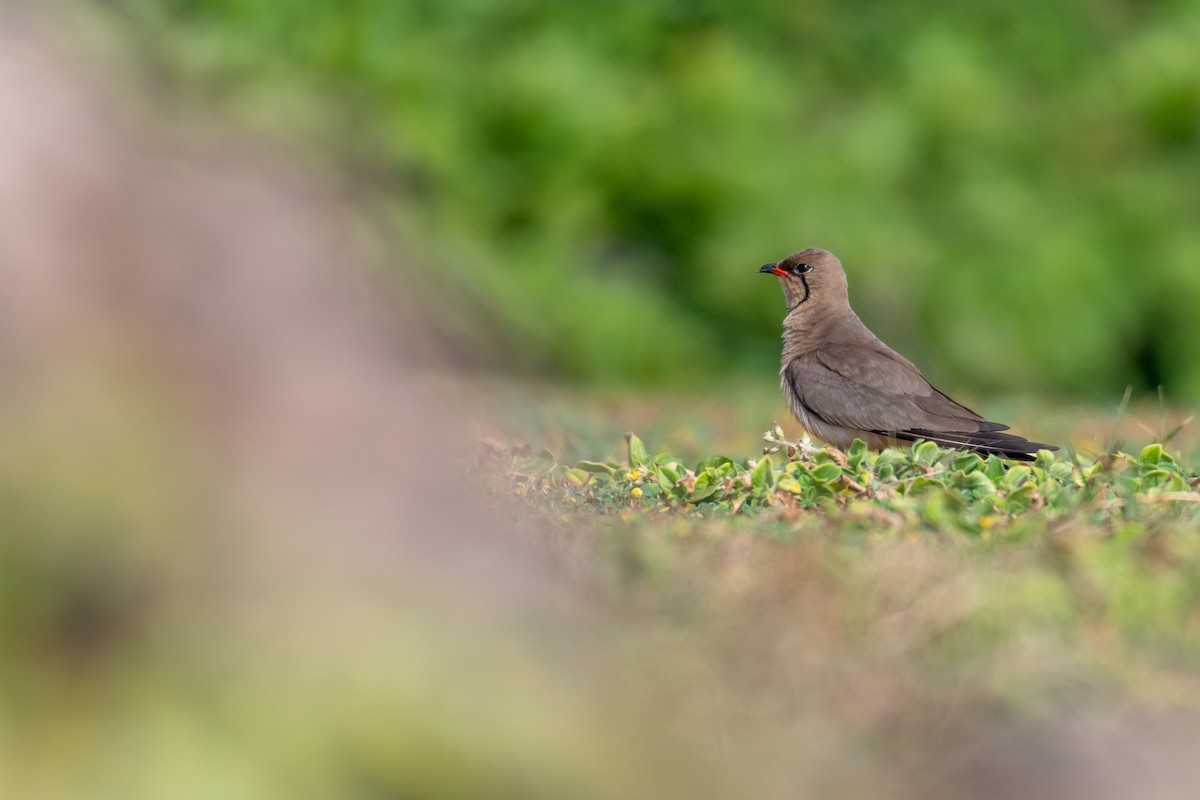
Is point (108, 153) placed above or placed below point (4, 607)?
above

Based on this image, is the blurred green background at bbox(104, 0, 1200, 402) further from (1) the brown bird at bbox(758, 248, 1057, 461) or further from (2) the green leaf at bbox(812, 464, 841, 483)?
(2) the green leaf at bbox(812, 464, 841, 483)

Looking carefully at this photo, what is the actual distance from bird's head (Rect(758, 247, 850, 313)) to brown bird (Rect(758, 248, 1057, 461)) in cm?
22

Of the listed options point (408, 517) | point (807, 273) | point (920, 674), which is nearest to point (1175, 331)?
point (807, 273)

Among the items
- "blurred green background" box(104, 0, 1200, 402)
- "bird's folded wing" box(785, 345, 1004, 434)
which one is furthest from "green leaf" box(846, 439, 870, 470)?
"blurred green background" box(104, 0, 1200, 402)

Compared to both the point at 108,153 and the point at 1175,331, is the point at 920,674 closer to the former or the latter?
the point at 108,153

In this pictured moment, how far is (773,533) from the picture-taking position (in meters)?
4.85

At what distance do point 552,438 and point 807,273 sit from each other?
131 centimetres

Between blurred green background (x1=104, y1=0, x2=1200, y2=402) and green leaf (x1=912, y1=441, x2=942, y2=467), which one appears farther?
blurred green background (x1=104, y1=0, x2=1200, y2=402)

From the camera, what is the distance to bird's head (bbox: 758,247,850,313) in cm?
774

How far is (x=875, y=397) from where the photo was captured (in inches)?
272

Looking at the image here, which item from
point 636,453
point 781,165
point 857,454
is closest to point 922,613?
point 857,454

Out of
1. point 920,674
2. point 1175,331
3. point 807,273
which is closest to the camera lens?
point 920,674

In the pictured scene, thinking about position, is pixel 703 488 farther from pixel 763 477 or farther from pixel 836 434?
pixel 836 434

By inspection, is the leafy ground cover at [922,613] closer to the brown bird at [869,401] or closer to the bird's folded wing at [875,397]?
the brown bird at [869,401]
